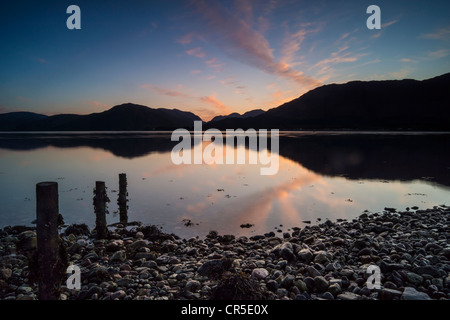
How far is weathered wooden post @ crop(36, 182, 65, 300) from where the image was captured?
6090 mm

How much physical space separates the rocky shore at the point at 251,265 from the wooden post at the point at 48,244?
0.41 m

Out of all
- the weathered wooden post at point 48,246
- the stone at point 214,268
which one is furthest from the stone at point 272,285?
the weathered wooden post at point 48,246

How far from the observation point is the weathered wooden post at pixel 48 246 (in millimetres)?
6090

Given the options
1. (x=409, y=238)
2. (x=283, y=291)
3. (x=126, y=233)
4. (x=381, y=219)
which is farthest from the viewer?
(x=381, y=219)

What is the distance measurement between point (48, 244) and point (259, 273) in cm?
539

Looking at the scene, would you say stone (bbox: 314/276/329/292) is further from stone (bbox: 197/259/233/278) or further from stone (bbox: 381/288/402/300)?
stone (bbox: 197/259/233/278)

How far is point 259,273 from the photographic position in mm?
7359

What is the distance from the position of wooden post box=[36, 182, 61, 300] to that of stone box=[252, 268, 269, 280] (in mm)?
4921

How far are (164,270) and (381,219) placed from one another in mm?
11286

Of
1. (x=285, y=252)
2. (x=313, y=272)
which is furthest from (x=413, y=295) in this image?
(x=285, y=252)

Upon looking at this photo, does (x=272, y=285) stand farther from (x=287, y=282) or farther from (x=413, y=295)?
(x=413, y=295)
